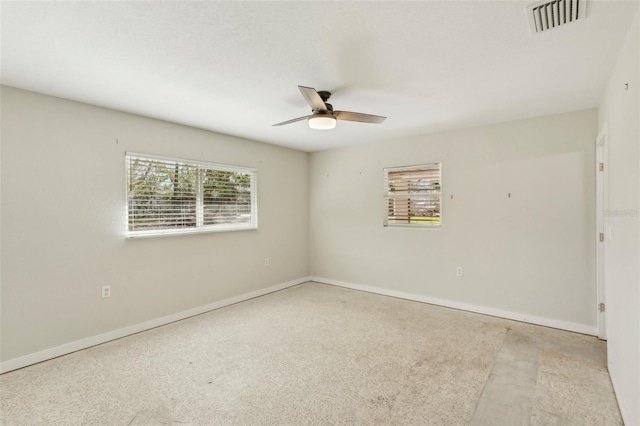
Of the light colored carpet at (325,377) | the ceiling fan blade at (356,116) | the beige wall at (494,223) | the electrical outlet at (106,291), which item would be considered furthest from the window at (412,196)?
the electrical outlet at (106,291)

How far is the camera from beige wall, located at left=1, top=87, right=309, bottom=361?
265cm

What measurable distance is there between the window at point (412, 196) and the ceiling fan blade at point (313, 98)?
237 cm

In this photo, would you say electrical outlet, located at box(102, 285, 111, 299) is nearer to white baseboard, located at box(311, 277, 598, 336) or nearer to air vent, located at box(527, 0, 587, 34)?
white baseboard, located at box(311, 277, 598, 336)

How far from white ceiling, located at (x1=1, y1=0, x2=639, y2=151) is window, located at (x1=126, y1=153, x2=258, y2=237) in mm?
680

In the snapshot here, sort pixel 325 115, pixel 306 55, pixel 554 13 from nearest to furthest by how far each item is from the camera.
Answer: pixel 554 13 → pixel 306 55 → pixel 325 115

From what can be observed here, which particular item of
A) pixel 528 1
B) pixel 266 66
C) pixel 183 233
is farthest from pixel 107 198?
pixel 528 1

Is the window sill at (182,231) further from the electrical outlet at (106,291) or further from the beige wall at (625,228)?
the beige wall at (625,228)

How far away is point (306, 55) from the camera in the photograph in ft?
6.97

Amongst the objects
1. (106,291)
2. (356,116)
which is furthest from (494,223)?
(106,291)

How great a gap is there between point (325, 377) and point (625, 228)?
7.37ft

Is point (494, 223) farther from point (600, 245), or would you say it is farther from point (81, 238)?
point (81, 238)

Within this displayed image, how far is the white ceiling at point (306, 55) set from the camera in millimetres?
1682

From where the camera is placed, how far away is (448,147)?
4.21 meters

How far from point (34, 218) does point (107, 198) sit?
593 mm
